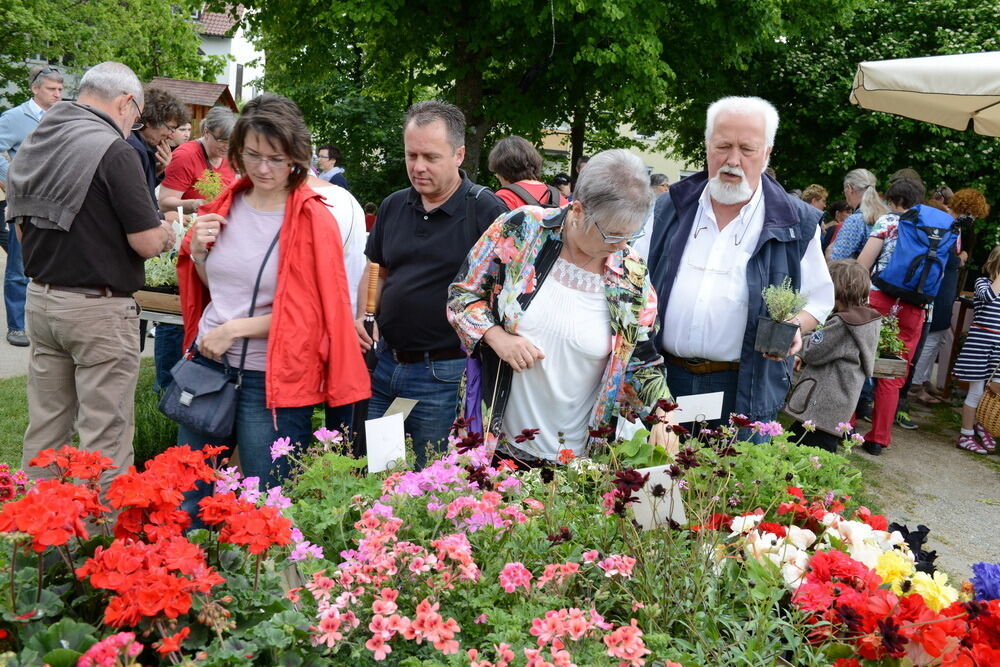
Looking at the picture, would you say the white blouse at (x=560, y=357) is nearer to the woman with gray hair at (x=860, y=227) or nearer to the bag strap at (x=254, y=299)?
the bag strap at (x=254, y=299)

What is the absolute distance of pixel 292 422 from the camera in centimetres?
292

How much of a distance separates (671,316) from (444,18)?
41.2ft

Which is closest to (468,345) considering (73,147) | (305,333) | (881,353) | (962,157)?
Result: (305,333)

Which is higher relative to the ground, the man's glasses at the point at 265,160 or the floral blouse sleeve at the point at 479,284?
the man's glasses at the point at 265,160

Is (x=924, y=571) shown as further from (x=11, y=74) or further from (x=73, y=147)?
(x=11, y=74)

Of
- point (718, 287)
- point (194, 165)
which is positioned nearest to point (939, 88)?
point (718, 287)

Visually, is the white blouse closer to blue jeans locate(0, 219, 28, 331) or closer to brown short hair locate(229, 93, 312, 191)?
brown short hair locate(229, 93, 312, 191)

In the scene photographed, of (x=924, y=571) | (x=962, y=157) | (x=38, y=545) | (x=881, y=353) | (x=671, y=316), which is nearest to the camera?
(x=38, y=545)

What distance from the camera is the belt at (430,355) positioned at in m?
3.29

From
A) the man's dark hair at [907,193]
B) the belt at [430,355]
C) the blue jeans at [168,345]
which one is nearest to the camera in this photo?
the belt at [430,355]

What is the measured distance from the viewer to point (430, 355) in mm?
3297

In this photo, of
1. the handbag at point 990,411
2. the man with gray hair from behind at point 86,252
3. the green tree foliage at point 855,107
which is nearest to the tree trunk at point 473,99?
the green tree foliage at point 855,107

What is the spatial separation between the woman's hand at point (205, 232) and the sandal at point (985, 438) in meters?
6.49

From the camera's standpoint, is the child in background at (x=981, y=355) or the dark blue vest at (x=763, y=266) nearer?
the dark blue vest at (x=763, y=266)
